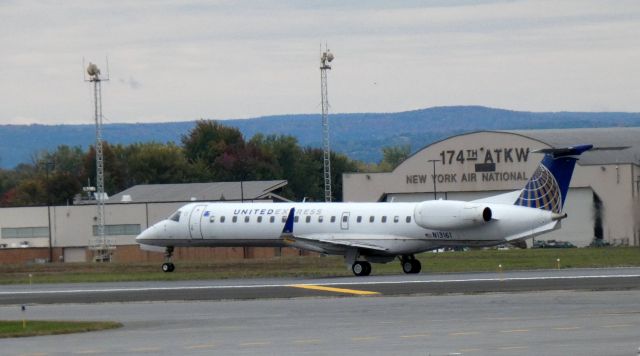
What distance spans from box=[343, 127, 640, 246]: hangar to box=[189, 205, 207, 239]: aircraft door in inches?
1829

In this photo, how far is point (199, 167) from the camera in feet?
528

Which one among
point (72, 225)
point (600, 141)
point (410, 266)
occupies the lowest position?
point (410, 266)

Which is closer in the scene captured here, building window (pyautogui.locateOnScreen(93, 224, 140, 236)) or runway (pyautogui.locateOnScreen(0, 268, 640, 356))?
runway (pyautogui.locateOnScreen(0, 268, 640, 356))

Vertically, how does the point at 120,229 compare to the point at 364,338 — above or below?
above

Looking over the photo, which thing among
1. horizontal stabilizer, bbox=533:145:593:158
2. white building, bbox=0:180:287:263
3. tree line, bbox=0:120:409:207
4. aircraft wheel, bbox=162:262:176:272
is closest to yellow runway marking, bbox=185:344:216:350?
horizontal stabilizer, bbox=533:145:593:158

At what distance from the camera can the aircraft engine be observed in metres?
51.9

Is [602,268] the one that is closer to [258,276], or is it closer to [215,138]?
[258,276]

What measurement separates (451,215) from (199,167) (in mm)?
110375

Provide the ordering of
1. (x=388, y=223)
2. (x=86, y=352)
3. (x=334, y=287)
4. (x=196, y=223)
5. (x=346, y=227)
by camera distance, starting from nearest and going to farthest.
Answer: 1. (x=86, y=352)
2. (x=334, y=287)
3. (x=388, y=223)
4. (x=346, y=227)
5. (x=196, y=223)

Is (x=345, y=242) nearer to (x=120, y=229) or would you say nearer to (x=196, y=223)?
(x=196, y=223)

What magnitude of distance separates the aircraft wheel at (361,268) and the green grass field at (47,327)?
20.2 m

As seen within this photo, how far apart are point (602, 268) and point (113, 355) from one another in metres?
31.4

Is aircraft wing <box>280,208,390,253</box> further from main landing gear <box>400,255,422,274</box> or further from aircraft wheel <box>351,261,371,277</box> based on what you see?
main landing gear <box>400,255,422,274</box>

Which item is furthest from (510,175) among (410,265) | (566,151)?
(566,151)
